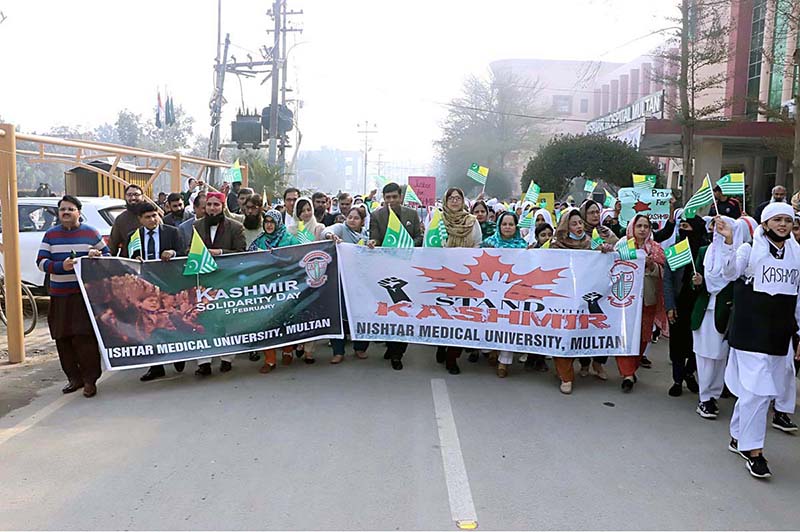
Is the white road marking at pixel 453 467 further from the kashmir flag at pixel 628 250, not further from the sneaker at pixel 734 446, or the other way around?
the kashmir flag at pixel 628 250

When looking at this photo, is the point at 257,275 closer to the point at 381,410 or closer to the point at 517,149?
the point at 381,410

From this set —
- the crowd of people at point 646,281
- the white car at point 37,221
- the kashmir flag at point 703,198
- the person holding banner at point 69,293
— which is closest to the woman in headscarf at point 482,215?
the crowd of people at point 646,281

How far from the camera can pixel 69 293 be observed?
625 centimetres

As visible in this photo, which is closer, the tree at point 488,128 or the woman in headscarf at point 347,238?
the woman in headscarf at point 347,238

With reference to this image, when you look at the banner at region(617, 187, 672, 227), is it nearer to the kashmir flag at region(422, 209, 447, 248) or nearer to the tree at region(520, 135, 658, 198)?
the kashmir flag at region(422, 209, 447, 248)

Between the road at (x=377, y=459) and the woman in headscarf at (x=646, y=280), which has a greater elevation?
the woman in headscarf at (x=646, y=280)

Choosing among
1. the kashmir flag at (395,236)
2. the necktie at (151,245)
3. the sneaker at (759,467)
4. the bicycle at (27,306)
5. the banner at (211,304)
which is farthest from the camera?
the bicycle at (27,306)

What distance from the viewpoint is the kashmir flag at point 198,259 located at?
6633 mm

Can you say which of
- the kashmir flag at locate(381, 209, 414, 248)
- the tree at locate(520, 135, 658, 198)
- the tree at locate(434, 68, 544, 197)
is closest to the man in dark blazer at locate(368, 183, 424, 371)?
the kashmir flag at locate(381, 209, 414, 248)

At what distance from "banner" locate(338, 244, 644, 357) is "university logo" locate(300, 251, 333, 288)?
0.64ft

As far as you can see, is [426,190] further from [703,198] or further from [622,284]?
[703,198]

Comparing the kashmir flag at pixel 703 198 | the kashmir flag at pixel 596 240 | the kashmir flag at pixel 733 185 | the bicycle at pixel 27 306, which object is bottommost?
the bicycle at pixel 27 306

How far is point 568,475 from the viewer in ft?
14.5

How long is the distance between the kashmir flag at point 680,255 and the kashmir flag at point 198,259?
171 inches
